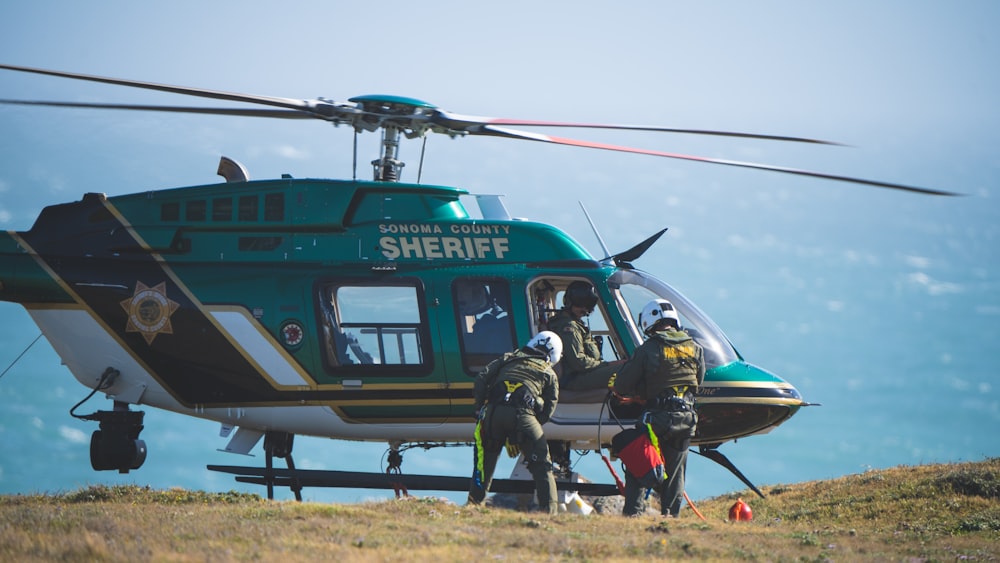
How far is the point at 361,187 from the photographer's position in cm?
1473

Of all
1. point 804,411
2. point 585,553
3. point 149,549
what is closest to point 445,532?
point 585,553

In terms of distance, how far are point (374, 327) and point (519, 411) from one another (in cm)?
242

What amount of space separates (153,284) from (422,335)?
327cm

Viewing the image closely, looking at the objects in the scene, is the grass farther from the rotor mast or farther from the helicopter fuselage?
the rotor mast

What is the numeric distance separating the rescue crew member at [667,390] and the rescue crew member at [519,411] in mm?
891

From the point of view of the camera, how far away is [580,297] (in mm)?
14266

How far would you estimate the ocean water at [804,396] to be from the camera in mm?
89562

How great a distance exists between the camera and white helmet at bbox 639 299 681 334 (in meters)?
13.8

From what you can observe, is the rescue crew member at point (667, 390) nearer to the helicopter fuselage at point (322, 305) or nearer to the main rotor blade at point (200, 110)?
the helicopter fuselage at point (322, 305)

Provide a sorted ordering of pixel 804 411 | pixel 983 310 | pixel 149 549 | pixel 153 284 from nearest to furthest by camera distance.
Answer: pixel 149 549 < pixel 153 284 < pixel 804 411 < pixel 983 310

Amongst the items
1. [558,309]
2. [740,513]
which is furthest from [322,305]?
[740,513]

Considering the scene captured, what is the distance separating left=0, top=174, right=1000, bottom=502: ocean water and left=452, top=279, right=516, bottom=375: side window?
2.87 m

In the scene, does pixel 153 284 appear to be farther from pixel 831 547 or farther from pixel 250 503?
pixel 831 547

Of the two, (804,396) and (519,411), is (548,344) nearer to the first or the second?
(519,411)
